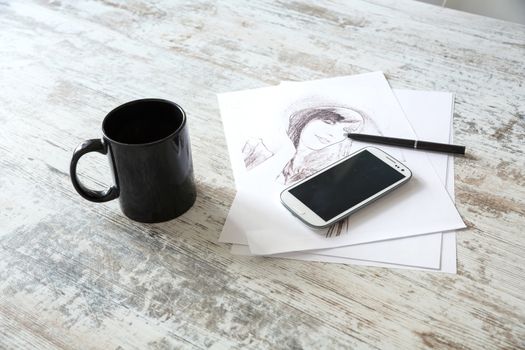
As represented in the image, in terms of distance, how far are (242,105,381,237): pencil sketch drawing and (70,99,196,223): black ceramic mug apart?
0.13 m

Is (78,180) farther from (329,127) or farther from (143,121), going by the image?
(329,127)

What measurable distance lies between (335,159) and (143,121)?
10.1 inches

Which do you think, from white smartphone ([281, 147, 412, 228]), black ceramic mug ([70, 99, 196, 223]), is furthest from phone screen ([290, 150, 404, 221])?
black ceramic mug ([70, 99, 196, 223])

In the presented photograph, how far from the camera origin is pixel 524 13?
176 cm

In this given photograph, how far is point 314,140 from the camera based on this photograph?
2.36 ft

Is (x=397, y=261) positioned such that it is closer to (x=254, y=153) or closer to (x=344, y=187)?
(x=344, y=187)

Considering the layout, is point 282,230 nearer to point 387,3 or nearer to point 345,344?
point 345,344

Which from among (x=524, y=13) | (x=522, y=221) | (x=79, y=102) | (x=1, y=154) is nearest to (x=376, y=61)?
(x=522, y=221)

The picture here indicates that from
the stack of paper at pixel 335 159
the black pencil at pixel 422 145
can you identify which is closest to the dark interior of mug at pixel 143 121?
the stack of paper at pixel 335 159

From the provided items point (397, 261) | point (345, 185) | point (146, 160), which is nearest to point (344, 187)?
point (345, 185)

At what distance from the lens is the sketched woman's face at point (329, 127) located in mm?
717

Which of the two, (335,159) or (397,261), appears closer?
(397,261)

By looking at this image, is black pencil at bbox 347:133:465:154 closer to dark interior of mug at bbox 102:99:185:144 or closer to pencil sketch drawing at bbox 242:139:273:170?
pencil sketch drawing at bbox 242:139:273:170

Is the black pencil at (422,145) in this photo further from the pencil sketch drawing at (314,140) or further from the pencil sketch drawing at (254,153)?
the pencil sketch drawing at (254,153)
